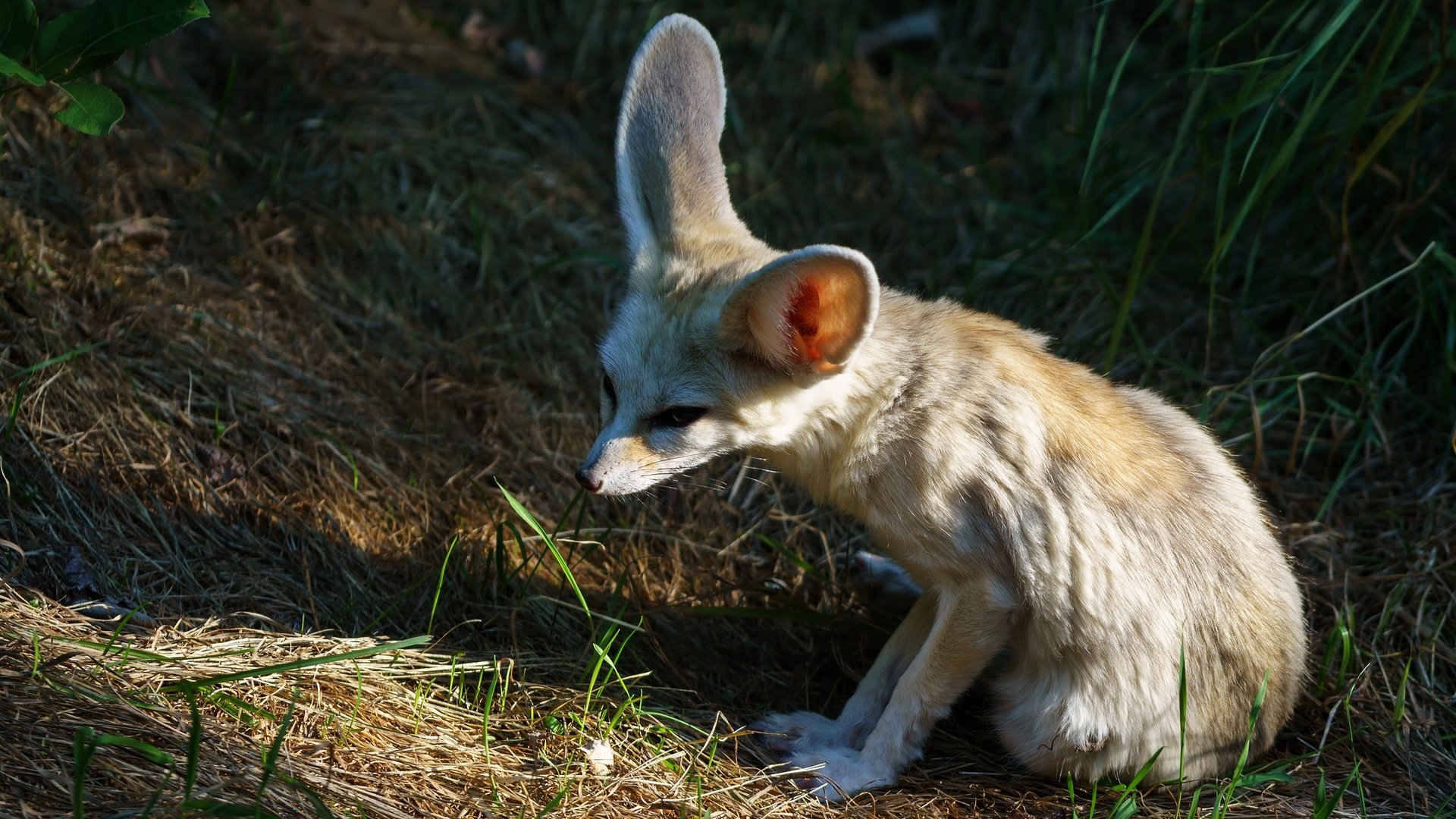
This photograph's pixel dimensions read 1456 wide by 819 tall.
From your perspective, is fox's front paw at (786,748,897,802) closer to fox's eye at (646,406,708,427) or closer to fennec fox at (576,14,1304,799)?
fennec fox at (576,14,1304,799)

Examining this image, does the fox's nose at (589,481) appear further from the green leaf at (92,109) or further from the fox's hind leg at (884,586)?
the green leaf at (92,109)

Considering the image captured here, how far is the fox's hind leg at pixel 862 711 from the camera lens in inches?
126

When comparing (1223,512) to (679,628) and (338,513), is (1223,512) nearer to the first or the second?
(679,628)

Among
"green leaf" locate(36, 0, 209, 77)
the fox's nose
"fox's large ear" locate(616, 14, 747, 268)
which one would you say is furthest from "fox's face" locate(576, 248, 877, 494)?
"green leaf" locate(36, 0, 209, 77)

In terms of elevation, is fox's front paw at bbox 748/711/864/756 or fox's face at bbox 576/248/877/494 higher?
fox's face at bbox 576/248/877/494

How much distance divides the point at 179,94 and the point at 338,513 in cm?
190

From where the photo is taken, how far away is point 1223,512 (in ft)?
10.1

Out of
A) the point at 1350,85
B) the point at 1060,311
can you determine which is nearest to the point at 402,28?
the point at 1060,311

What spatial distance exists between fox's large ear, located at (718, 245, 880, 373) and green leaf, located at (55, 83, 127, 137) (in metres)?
1.57

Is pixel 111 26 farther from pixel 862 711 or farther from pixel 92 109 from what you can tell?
pixel 862 711

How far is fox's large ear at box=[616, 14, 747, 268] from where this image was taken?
129 inches

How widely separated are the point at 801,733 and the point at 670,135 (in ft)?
5.40

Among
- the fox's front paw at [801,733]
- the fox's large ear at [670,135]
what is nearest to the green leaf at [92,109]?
the fox's large ear at [670,135]

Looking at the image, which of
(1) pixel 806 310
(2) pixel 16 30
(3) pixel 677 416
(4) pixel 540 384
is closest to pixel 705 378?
(3) pixel 677 416
